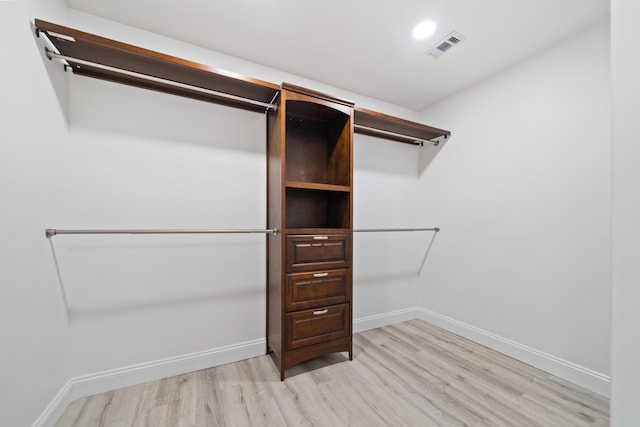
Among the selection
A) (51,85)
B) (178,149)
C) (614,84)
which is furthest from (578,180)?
(51,85)

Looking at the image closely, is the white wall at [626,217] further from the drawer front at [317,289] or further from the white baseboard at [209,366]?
the drawer front at [317,289]

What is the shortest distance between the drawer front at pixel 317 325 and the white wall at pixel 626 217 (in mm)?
1426

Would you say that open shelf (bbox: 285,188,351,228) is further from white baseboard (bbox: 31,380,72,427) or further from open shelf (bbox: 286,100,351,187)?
white baseboard (bbox: 31,380,72,427)

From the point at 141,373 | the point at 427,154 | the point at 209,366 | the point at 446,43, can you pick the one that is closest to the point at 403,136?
the point at 427,154

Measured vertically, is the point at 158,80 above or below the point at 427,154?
above

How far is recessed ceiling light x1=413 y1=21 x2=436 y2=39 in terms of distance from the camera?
68.1 inches

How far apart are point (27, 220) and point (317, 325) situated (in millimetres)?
1785

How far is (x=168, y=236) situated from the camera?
6.00 ft

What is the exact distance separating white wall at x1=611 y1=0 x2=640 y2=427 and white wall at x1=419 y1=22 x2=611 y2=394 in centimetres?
103

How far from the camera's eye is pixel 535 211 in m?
2.03

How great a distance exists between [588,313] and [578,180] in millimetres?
937

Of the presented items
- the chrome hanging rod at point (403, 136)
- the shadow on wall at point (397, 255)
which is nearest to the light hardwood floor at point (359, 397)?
the shadow on wall at point (397, 255)

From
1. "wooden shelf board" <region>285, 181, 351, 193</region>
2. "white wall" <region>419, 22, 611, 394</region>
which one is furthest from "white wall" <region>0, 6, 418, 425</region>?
"white wall" <region>419, 22, 611, 394</region>

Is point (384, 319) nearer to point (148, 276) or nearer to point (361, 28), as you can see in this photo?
point (148, 276)
